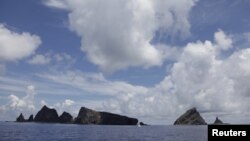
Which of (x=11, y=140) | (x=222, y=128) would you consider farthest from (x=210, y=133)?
(x=11, y=140)

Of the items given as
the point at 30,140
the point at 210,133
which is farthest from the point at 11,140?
the point at 210,133

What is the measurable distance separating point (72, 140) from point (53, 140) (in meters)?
8.35

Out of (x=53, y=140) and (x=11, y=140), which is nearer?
(x=11, y=140)

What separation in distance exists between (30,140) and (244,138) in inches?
4432

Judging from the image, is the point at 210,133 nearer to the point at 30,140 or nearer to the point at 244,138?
the point at 244,138

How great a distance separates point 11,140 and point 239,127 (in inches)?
4308

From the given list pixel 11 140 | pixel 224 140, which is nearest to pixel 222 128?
pixel 224 140

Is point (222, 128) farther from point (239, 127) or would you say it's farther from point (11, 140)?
point (11, 140)

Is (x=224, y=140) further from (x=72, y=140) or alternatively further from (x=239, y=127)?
(x=72, y=140)

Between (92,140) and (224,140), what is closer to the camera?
(224,140)

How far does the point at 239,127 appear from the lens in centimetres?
2008

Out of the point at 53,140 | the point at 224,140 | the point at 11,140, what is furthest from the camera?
the point at 53,140

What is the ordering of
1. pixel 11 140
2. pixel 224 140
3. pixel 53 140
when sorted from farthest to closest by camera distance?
pixel 53 140 → pixel 11 140 → pixel 224 140

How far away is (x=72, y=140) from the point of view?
428ft
